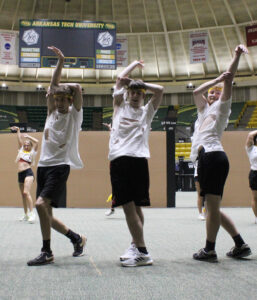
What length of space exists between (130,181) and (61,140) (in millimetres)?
734

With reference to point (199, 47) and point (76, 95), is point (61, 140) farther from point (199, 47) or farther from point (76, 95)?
point (199, 47)

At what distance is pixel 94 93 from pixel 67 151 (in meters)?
26.6

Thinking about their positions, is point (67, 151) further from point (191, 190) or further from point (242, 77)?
point (242, 77)

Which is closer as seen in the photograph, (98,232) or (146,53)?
(98,232)

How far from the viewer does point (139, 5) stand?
77.6ft

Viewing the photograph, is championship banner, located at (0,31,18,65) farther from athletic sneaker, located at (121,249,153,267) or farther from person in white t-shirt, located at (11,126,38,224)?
athletic sneaker, located at (121,249,153,267)

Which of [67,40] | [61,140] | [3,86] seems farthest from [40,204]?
[3,86]

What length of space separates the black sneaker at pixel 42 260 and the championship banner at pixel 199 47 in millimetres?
18089

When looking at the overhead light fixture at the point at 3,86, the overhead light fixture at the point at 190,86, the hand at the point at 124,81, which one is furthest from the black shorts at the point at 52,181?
the overhead light fixture at the point at 3,86

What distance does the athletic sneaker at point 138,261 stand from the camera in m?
3.38

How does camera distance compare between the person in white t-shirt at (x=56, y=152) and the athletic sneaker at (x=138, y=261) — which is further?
the person in white t-shirt at (x=56, y=152)

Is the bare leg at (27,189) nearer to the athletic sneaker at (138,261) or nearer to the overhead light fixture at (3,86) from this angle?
the athletic sneaker at (138,261)

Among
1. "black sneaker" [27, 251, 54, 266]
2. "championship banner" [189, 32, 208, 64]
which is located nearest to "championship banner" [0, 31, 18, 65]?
"championship banner" [189, 32, 208, 64]

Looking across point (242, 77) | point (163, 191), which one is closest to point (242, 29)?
point (242, 77)
